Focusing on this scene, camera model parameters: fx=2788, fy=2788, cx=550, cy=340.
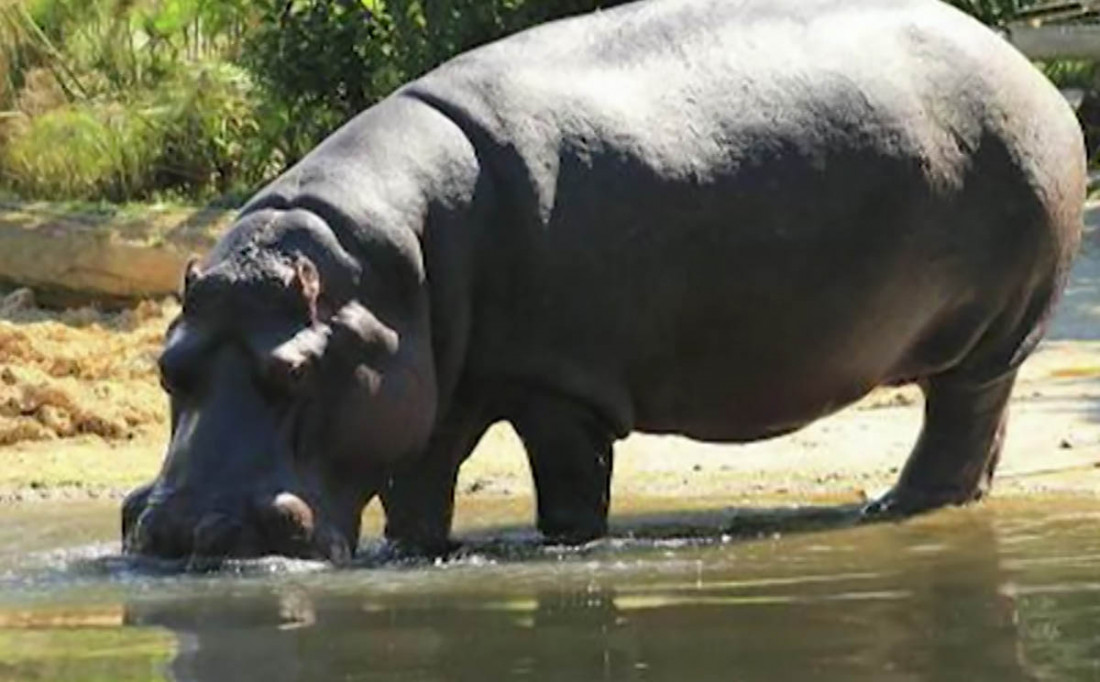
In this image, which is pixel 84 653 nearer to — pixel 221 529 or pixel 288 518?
pixel 221 529

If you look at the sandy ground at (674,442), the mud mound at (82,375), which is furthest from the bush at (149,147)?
the sandy ground at (674,442)

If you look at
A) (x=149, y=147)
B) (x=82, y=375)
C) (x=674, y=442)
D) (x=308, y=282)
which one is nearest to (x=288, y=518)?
(x=308, y=282)

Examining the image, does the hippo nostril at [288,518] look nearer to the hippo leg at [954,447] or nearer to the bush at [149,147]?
the hippo leg at [954,447]

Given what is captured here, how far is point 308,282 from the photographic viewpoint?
21.2ft

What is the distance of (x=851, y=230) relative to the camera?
7480mm

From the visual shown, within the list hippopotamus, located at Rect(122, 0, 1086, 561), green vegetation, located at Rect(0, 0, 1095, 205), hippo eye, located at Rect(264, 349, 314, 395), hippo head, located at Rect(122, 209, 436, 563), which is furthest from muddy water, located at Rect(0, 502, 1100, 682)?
green vegetation, located at Rect(0, 0, 1095, 205)

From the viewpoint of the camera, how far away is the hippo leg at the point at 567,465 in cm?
703

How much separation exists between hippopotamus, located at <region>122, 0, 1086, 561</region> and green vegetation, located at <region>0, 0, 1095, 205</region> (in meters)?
7.41

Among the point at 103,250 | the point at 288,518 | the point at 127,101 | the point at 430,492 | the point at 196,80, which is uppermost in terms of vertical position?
the point at 288,518

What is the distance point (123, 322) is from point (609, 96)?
634 cm

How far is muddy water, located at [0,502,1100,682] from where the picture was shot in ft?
15.5

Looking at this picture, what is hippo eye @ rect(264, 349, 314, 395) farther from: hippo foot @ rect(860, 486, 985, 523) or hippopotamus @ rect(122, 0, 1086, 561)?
hippo foot @ rect(860, 486, 985, 523)

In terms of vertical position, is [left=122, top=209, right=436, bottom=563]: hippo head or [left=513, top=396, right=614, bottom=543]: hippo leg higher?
[left=122, top=209, right=436, bottom=563]: hippo head

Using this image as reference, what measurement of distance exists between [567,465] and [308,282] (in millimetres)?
963
